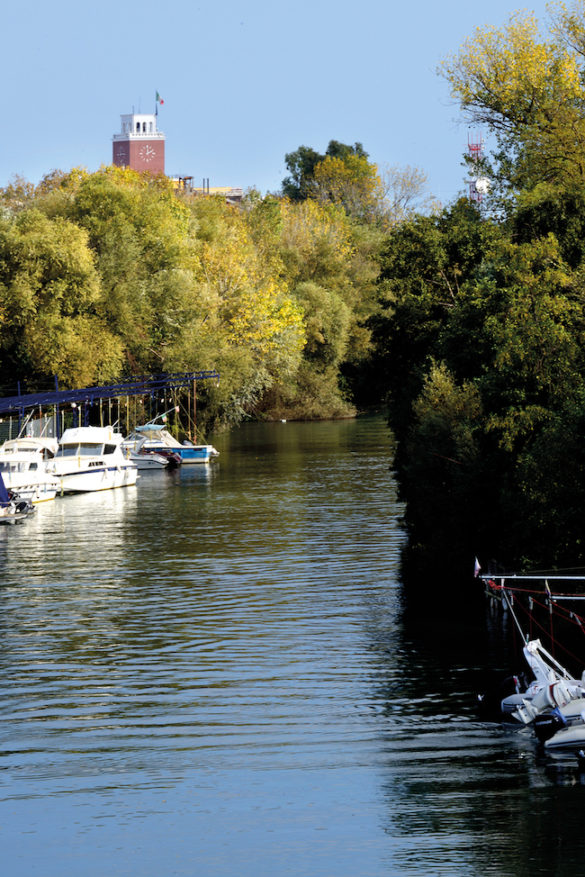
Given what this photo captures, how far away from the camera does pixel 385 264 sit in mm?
67438

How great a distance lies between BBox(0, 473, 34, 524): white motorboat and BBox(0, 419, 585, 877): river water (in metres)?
10.7

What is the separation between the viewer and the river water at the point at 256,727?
22.8m

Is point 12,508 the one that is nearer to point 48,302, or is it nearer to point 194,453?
point 48,302

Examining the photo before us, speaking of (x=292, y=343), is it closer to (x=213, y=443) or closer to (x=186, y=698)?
(x=213, y=443)

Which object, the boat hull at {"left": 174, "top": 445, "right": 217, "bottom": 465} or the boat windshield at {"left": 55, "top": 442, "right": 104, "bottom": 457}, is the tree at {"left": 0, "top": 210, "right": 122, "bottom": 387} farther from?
the boat windshield at {"left": 55, "top": 442, "right": 104, "bottom": 457}

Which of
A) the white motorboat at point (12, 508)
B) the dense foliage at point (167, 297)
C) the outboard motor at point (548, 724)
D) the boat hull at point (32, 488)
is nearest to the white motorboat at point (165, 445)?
the dense foliage at point (167, 297)

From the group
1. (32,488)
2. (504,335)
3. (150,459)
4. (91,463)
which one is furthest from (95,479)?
(504,335)

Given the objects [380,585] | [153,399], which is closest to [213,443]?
[153,399]

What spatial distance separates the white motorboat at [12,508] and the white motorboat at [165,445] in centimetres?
2680

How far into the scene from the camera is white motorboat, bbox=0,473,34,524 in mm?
66000

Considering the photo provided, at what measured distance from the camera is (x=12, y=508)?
2613 inches

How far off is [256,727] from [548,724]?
6.34 m

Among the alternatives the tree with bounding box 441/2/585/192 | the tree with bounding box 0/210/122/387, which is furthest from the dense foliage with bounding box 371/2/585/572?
the tree with bounding box 0/210/122/387

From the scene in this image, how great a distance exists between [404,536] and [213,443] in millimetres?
55274
